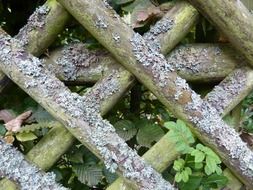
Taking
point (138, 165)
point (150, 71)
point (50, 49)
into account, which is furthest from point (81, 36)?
point (138, 165)

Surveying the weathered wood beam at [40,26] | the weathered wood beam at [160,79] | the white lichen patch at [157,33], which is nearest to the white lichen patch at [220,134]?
the weathered wood beam at [160,79]

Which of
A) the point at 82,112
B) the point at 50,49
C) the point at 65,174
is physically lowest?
the point at 65,174

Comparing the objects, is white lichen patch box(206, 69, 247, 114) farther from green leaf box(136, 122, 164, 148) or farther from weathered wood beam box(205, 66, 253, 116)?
green leaf box(136, 122, 164, 148)

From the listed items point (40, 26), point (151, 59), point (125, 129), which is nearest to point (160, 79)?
point (151, 59)

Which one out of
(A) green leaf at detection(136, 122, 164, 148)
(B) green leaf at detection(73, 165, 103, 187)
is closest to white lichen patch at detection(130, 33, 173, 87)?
(A) green leaf at detection(136, 122, 164, 148)

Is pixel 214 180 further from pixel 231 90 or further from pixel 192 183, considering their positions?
pixel 231 90

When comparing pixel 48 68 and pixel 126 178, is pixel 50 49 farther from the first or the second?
pixel 126 178
